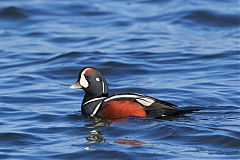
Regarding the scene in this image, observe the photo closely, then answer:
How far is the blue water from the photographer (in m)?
13.0

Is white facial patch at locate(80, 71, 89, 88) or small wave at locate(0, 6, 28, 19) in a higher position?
small wave at locate(0, 6, 28, 19)

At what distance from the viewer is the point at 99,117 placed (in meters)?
14.8

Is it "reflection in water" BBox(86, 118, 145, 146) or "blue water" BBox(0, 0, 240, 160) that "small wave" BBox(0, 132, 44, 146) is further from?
"reflection in water" BBox(86, 118, 145, 146)

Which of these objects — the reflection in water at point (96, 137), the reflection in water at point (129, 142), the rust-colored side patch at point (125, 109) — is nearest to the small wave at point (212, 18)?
the rust-colored side patch at point (125, 109)

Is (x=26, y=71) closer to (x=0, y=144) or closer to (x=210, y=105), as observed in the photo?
(x=210, y=105)

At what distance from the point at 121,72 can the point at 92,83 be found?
387cm

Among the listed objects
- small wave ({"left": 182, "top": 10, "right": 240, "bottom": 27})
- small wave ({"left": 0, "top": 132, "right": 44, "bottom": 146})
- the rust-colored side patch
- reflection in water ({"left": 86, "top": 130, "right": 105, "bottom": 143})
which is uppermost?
small wave ({"left": 182, "top": 10, "right": 240, "bottom": 27})

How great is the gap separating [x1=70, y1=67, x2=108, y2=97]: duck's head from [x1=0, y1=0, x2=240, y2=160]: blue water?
1.48 feet

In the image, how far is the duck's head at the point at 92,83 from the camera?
603 inches

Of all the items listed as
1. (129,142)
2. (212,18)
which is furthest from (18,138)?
(212,18)

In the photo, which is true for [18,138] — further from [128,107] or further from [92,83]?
[92,83]

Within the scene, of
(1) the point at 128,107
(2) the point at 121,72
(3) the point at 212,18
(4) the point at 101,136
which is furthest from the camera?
(3) the point at 212,18

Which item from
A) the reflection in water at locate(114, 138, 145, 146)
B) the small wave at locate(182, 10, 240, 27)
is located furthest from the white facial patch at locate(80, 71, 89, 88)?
the small wave at locate(182, 10, 240, 27)

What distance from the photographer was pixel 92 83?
50.4 ft
